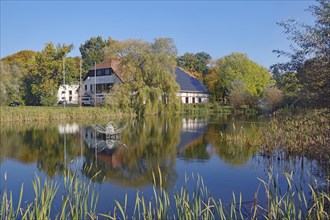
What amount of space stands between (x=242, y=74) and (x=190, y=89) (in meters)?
6.84

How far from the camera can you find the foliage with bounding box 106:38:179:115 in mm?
33406

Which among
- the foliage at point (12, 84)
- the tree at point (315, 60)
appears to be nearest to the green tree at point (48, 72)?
the foliage at point (12, 84)

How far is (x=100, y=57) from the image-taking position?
2505 inches

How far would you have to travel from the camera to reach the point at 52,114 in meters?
30.3

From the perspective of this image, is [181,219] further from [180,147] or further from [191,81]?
[191,81]

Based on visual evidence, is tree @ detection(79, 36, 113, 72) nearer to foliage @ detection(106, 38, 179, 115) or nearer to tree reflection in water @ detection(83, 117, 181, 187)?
foliage @ detection(106, 38, 179, 115)

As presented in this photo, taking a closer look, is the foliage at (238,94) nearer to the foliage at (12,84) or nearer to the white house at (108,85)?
the white house at (108,85)

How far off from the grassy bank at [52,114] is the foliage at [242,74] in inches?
648

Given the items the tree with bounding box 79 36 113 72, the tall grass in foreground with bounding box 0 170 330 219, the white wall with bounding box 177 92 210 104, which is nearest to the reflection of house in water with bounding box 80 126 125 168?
the tall grass in foreground with bounding box 0 170 330 219

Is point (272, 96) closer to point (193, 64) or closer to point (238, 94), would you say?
point (238, 94)

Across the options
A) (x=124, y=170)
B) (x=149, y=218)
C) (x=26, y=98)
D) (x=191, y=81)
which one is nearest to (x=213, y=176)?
(x=124, y=170)

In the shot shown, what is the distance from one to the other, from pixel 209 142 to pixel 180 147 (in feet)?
5.59

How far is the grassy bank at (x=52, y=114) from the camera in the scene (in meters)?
28.0

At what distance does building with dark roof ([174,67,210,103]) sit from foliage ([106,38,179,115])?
10624 mm
